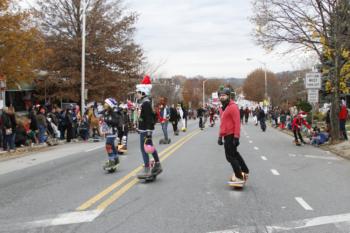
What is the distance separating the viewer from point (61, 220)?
22.9 feet

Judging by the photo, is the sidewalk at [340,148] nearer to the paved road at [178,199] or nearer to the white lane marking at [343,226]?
the paved road at [178,199]

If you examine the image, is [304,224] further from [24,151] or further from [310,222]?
[24,151]

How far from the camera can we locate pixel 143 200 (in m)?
8.43

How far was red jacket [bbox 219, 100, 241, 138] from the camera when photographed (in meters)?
9.34

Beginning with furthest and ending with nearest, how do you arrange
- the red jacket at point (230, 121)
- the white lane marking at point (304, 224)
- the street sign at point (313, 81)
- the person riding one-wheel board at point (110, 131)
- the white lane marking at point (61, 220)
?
the street sign at point (313, 81), the person riding one-wheel board at point (110, 131), the red jacket at point (230, 121), the white lane marking at point (61, 220), the white lane marking at point (304, 224)

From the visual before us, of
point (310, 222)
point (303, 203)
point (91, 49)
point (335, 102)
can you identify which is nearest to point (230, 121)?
point (303, 203)

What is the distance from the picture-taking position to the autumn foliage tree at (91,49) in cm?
3556

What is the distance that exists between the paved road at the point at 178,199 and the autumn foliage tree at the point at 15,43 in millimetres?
7877

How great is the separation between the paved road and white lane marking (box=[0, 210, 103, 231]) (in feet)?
0.04

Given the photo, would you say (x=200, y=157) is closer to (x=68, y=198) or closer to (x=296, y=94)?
(x=68, y=198)

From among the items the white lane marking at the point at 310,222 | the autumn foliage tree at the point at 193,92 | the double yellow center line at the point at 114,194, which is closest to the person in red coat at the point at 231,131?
the double yellow center line at the point at 114,194

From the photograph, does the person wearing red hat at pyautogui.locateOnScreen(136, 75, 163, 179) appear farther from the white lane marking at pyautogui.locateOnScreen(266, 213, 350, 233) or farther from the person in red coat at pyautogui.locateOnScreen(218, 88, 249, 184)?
the white lane marking at pyautogui.locateOnScreen(266, 213, 350, 233)

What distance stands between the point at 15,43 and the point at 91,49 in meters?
14.8

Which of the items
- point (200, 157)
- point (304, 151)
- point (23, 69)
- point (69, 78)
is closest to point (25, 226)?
point (200, 157)
